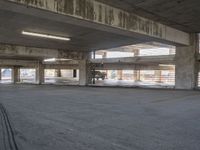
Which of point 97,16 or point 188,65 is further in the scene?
point 188,65

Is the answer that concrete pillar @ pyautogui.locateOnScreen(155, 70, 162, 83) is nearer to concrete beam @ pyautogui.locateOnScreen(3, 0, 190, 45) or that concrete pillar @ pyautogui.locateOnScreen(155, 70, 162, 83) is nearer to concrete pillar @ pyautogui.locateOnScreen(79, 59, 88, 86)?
concrete pillar @ pyautogui.locateOnScreen(79, 59, 88, 86)

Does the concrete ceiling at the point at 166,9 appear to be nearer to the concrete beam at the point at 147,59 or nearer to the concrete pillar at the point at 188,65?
the concrete pillar at the point at 188,65

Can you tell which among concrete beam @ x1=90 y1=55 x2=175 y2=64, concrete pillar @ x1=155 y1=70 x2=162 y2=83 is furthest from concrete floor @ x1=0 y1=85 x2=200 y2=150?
concrete pillar @ x1=155 y1=70 x2=162 y2=83

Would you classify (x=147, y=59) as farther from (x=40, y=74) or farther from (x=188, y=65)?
(x=40, y=74)

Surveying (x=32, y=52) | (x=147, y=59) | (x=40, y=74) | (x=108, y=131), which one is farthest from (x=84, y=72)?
(x=108, y=131)

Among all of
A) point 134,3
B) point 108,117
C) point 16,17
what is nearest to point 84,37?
point 16,17

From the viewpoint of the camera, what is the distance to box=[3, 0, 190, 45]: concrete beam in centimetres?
838

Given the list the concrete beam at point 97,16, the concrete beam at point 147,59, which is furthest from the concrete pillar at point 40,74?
the concrete beam at point 97,16

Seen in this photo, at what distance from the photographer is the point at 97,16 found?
33.1 feet

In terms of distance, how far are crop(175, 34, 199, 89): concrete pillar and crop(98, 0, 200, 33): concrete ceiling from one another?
13.5ft

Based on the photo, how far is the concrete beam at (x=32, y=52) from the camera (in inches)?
824

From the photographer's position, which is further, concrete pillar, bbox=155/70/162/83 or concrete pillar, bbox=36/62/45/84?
concrete pillar, bbox=155/70/162/83

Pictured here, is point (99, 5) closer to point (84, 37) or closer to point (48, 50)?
point (84, 37)

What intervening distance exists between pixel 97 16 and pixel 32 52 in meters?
14.4
